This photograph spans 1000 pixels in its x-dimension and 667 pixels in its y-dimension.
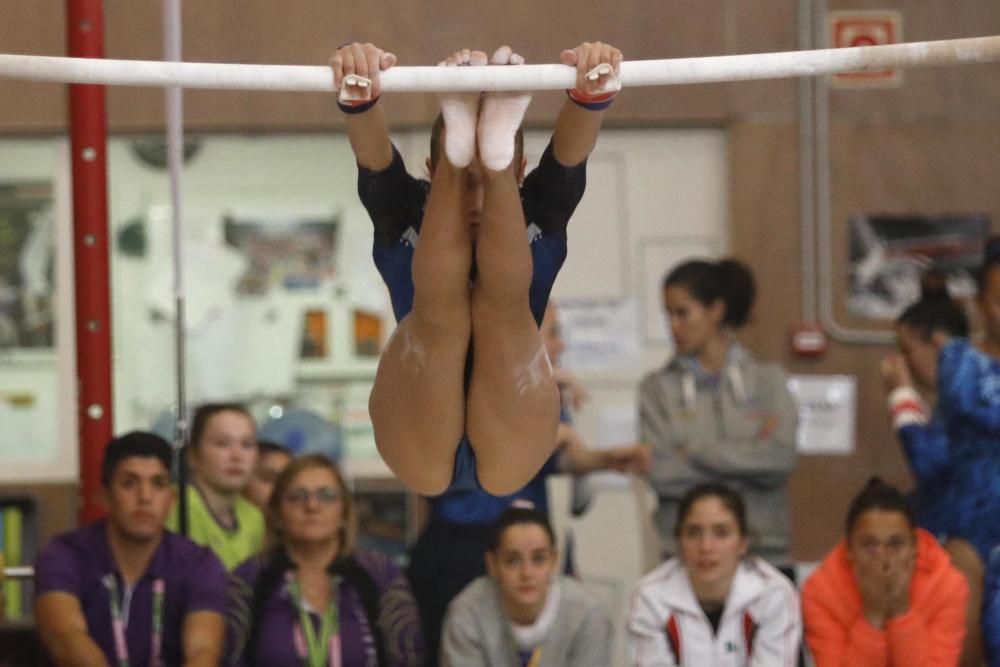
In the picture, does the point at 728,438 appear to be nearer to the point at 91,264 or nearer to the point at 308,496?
the point at 308,496

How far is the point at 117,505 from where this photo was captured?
4027 mm

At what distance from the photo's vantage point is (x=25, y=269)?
569 cm

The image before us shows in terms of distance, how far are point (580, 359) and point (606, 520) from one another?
2.11ft

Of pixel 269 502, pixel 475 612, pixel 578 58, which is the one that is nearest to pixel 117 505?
pixel 269 502

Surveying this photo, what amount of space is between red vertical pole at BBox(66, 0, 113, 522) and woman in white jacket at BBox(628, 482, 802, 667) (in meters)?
1.60

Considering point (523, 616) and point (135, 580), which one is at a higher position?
point (135, 580)

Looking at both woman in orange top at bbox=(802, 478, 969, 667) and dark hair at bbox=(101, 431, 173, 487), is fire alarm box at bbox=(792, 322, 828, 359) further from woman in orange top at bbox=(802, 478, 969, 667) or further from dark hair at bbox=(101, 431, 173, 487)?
dark hair at bbox=(101, 431, 173, 487)

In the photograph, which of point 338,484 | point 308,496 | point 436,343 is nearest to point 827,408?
point 338,484

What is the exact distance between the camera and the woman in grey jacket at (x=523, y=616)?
13.3 ft

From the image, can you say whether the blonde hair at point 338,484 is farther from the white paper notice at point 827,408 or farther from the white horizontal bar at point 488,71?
the white paper notice at point 827,408

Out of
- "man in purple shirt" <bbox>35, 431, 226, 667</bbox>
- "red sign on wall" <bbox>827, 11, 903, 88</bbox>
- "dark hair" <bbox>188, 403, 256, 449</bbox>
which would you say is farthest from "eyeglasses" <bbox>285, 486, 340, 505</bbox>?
"red sign on wall" <bbox>827, 11, 903, 88</bbox>

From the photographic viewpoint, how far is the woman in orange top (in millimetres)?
4027

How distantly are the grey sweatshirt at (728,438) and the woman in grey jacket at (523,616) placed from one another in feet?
1.30

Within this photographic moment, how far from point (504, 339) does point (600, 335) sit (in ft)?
A: 9.29
